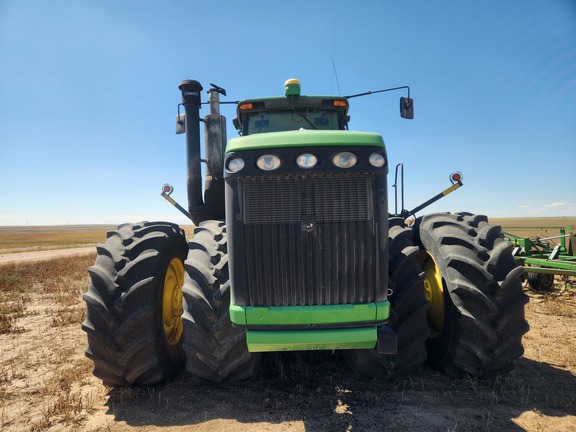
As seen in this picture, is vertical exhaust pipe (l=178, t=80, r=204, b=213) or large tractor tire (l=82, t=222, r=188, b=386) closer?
large tractor tire (l=82, t=222, r=188, b=386)

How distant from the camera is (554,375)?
Result: 3500 mm

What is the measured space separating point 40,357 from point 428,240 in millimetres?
4861

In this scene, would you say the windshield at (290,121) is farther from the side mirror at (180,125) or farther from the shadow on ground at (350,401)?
the shadow on ground at (350,401)

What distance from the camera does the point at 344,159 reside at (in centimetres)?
245

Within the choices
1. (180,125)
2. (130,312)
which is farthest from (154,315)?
(180,125)

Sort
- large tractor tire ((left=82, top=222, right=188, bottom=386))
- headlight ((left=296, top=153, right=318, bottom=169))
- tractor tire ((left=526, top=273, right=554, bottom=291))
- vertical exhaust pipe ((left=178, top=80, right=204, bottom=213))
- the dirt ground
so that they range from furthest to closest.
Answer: tractor tire ((left=526, top=273, right=554, bottom=291)), vertical exhaust pipe ((left=178, top=80, right=204, bottom=213)), large tractor tire ((left=82, top=222, right=188, bottom=386)), the dirt ground, headlight ((left=296, top=153, right=318, bottom=169))

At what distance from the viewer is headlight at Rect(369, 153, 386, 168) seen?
97.1 inches

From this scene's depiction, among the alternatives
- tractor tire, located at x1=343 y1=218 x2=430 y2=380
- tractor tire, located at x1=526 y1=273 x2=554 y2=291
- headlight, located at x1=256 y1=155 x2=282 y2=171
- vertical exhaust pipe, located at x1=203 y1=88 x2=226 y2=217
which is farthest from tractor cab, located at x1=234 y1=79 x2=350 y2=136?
tractor tire, located at x1=526 y1=273 x2=554 y2=291

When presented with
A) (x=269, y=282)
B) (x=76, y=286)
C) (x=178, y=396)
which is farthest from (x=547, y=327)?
(x=76, y=286)

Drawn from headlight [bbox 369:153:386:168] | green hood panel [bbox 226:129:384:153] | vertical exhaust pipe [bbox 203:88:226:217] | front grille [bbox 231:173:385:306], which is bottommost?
front grille [bbox 231:173:385:306]

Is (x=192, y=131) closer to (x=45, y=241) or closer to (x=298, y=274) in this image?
(x=298, y=274)

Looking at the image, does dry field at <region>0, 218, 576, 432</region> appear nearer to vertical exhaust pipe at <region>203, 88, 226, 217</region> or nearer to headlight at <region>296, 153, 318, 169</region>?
headlight at <region>296, 153, 318, 169</region>

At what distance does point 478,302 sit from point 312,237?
1731 millimetres

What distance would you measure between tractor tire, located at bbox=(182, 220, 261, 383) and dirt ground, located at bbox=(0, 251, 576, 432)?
349mm
